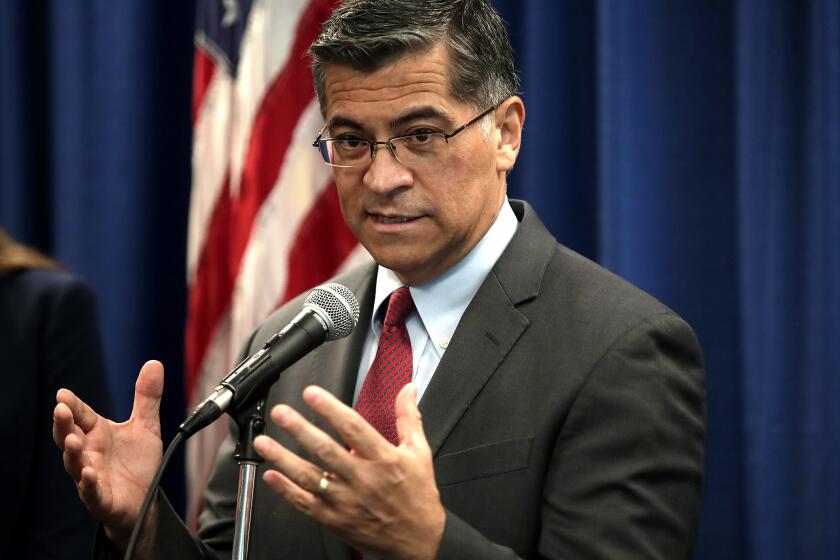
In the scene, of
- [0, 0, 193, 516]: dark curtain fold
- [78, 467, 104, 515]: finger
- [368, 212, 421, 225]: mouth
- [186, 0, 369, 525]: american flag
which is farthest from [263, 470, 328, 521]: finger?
[0, 0, 193, 516]: dark curtain fold

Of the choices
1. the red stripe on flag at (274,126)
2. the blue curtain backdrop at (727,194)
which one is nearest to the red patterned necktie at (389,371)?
the blue curtain backdrop at (727,194)

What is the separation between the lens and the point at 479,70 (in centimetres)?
190

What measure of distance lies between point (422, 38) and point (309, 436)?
0.83 meters

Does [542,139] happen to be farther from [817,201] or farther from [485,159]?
[485,159]

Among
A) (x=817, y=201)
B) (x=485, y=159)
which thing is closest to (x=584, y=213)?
(x=817, y=201)

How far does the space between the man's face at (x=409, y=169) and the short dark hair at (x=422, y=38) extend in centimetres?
2

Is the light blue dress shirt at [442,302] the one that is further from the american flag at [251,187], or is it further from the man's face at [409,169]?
the american flag at [251,187]

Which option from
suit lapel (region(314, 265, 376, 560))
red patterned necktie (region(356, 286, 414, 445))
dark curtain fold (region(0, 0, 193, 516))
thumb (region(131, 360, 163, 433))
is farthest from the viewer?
dark curtain fold (region(0, 0, 193, 516))

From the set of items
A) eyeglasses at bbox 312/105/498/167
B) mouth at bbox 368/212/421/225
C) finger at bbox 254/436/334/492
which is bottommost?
finger at bbox 254/436/334/492

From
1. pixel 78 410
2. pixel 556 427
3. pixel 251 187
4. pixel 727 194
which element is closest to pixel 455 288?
pixel 556 427

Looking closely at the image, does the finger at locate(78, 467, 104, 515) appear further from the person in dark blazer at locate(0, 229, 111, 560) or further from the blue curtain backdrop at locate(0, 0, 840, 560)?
the blue curtain backdrop at locate(0, 0, 840, 560)

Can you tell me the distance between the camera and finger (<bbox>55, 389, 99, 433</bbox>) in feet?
5.32

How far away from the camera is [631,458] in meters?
1.63

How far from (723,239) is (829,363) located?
1.39 feet
